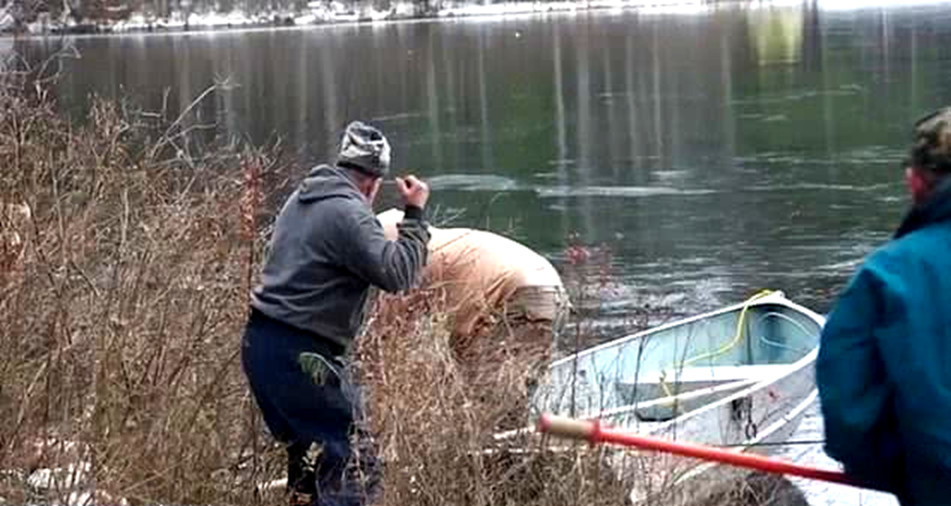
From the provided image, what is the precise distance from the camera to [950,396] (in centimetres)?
331

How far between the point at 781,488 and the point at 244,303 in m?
2.40

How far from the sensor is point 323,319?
5969mm

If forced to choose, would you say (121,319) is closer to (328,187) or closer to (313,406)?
(313,406)

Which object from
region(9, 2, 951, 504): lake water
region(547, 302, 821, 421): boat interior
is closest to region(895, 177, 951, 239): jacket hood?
region(547, 302, 821, 421): boat interior

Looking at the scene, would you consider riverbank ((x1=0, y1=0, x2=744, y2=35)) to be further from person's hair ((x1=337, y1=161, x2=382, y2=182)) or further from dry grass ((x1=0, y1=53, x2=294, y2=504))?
person's hair ((x1=337, y1=161, x2=382, y2=182))

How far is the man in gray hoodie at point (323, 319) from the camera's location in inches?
232

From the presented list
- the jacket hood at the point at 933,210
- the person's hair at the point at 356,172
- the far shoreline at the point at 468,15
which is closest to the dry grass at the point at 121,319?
the person's hair at the point at 356,172

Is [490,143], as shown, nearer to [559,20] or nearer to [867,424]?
[867,424]

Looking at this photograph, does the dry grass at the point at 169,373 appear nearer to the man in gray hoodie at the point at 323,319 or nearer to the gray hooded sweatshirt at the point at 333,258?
the man in gray hoodie at the point at 323,319

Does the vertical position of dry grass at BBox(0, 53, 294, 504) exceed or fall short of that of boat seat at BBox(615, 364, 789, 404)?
it exceeds it

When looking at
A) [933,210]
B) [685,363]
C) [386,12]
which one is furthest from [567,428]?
[386,12]

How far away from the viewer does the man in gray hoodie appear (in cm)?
589

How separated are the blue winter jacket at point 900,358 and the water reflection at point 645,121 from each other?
9532 mm

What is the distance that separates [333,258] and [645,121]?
83.0 feet
